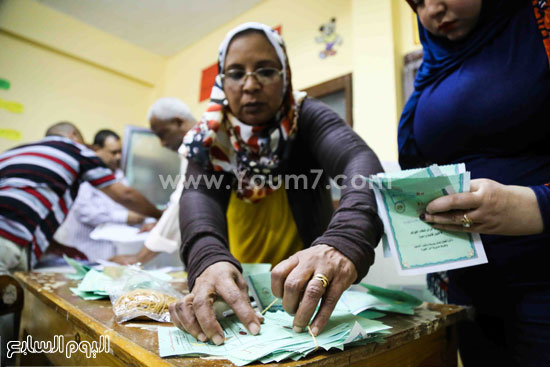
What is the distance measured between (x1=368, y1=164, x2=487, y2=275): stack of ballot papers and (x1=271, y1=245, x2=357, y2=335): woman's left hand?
0.12m

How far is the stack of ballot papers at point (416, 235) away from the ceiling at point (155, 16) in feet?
10.7

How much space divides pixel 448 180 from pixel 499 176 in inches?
9.3

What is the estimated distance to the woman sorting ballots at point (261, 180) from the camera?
0.56 m

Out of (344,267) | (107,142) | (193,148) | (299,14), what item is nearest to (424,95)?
(344,267)

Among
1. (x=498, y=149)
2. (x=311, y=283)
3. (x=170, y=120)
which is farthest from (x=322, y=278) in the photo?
(x=170, y=120)

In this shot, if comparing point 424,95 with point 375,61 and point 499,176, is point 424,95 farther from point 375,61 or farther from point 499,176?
point 375,61

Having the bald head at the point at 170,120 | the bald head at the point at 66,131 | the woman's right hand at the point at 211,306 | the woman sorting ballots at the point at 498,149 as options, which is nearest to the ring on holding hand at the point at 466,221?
the woman sorting ballots at the point at 498,149

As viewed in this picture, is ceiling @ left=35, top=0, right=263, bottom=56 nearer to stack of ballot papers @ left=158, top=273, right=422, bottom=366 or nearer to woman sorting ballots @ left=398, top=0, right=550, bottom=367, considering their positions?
woman sorting ballots @ left=398, top=0, right=550, bottom=367

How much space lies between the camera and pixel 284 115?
37.3 inches

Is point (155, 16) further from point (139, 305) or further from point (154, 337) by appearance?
point (154, 337)

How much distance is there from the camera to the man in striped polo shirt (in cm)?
136

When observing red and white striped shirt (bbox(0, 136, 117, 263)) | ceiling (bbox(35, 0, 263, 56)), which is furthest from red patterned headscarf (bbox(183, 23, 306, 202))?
ceiling (bbox(35, 0, 263, 56))

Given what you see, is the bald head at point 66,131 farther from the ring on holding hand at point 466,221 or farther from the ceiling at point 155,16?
the ring on holding hand at point 466,221

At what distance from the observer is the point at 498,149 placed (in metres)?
0.67
